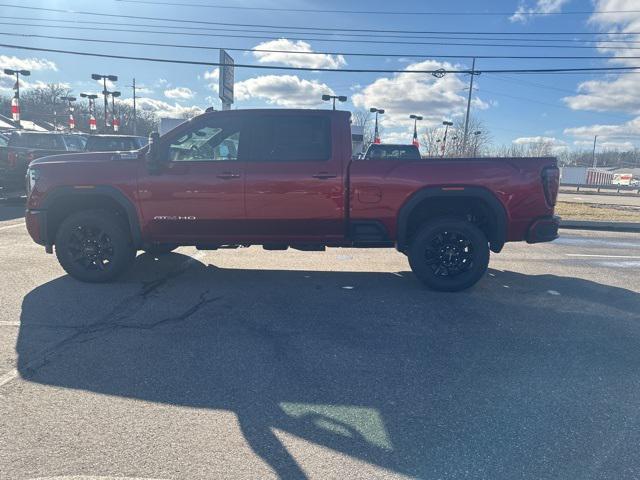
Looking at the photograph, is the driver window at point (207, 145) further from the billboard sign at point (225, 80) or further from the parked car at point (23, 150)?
the billboard sign at point (225, 80)

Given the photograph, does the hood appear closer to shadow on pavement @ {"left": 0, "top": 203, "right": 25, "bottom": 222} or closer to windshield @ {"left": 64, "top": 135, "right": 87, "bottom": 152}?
shadow on pavement @ {"left": 0, "top": 203, "right": 25, "bottom": 222}

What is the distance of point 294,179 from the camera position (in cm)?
507

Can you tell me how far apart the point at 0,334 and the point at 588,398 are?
4925 millimetres

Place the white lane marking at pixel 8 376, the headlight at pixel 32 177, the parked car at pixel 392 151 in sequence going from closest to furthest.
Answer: the white lane marking at pixel 8 376, the headlight at pixel 32 177, the parked car at pixel 392 151

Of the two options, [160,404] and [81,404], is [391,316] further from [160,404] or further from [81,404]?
[81,404]

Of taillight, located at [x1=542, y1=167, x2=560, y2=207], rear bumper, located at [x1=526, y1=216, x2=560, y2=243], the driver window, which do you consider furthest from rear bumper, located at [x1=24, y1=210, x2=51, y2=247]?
taillight, located at [x1=542, y1=167, x2=560, y2=207]

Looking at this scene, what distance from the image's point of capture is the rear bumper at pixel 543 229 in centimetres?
521

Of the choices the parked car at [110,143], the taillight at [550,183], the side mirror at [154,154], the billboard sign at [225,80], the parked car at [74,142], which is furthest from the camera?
the billboard sign at [225,80]

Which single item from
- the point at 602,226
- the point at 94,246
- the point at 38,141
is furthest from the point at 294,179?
the point at 38,141

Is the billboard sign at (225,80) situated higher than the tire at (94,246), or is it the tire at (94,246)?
the billboard sign at (225,80)

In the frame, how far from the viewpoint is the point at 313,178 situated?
508cm

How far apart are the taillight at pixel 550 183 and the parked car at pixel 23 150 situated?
13294mm

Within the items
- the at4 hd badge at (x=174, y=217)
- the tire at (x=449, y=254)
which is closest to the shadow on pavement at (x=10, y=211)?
the at4 hd badge at (x=174, y=217)

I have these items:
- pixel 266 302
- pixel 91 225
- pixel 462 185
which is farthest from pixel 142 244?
pixel 462 185
